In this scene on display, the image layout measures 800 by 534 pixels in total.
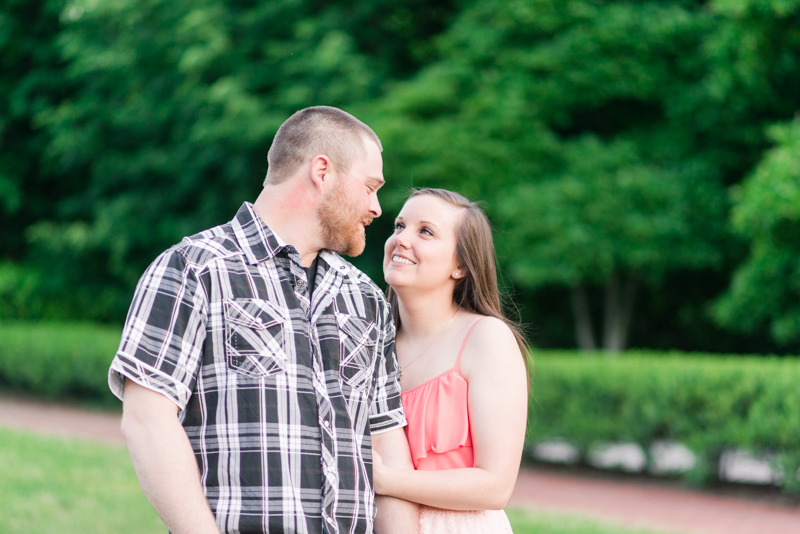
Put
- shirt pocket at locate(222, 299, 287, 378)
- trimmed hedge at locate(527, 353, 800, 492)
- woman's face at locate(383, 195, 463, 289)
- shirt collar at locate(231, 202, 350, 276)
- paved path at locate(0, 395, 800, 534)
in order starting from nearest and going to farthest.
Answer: shirt pocket at locate(222, 299, 287, 378) → shirt collar at locate(231, 202, 350, 276) → woman's face at locate(383, 195, 463, 289) → paved path at locate(0, 395, 800, 534) → trimmed hedge at locate(527, 353, 800, 492)

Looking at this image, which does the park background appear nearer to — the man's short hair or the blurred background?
the blurred background

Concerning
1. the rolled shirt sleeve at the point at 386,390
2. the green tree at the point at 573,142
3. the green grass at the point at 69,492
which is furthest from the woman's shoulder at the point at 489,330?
the green tree at the point at 573,142

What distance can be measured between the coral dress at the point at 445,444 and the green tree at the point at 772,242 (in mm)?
7756

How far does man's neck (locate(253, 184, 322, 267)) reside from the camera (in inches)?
87.6

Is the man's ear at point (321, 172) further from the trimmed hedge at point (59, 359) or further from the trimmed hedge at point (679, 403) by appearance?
the trimmed hedge at point (59, 359)

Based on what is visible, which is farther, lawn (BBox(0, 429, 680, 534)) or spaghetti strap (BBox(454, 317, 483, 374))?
lawn (BBox(0, 429, 680, 534))

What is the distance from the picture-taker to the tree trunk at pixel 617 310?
50.5 feet

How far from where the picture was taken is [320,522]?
2.01 m

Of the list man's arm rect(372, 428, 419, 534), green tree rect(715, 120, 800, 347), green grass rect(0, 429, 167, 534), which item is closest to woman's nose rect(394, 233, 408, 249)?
man's arm rect(372, 428, 419, 534)

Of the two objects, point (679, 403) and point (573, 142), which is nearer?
point (679, 403)

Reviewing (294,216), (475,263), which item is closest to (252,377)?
(294,216)

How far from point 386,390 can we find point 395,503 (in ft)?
1.15

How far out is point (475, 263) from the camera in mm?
2811

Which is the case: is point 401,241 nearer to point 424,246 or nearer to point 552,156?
point 424,246
